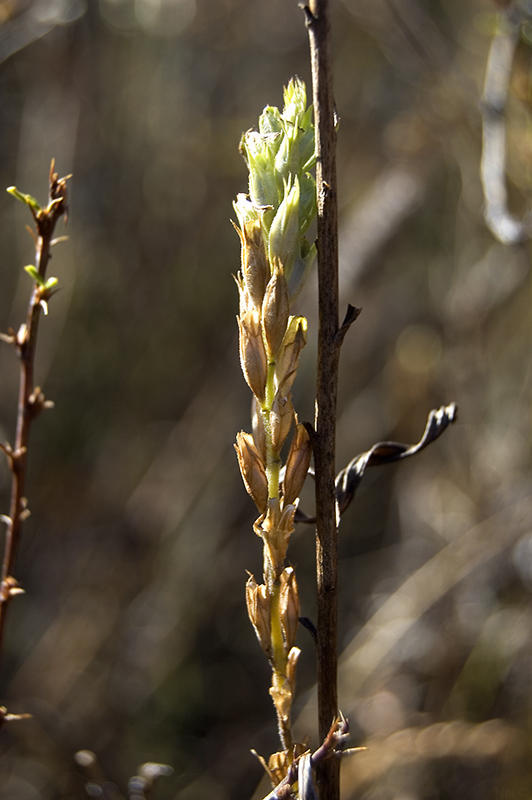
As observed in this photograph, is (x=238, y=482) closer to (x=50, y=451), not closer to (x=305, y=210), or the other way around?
(x=50, y=451)

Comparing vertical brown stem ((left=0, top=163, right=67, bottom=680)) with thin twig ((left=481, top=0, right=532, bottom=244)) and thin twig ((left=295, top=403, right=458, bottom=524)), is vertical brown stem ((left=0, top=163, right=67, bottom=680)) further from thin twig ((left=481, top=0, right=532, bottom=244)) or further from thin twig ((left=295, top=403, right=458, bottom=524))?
thin twig ((left=481, top=0, right=532, bottom=244))

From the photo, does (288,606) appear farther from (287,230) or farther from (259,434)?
(287,230)

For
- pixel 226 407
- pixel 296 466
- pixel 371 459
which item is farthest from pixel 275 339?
pixel 226 407

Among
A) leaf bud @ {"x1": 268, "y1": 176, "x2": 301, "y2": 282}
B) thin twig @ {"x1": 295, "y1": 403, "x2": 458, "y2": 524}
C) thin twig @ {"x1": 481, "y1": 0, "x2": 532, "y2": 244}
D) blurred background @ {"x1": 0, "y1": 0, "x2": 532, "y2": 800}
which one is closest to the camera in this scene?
leaf bud @ {"x1": 268, "y1": 176, "x2": 301, "y2": 282}

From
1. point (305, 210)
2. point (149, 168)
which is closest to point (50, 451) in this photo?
point (149, 168)

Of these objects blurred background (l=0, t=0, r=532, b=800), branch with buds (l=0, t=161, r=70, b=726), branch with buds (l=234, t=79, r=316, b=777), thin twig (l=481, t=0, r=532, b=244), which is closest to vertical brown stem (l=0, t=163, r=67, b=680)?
branch with buds (l=0, t=161, r=70, b=726)

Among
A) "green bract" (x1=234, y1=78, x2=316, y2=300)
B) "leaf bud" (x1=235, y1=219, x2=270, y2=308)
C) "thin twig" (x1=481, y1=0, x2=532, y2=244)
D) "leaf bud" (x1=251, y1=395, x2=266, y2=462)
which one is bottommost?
"leaf bud" (x1=251, y1=395, x2=266, y2=462)
